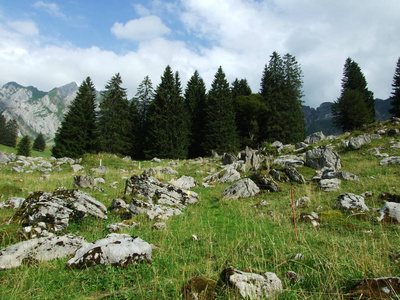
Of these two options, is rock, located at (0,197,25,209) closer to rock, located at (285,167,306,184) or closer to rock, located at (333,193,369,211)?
rock, located at (333,193,369,211)

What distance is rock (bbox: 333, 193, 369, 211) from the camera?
734 centimetres

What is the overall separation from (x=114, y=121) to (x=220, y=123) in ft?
59.5

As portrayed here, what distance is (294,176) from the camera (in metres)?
12.7

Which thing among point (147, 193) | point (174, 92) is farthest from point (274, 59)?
point (147, 193)

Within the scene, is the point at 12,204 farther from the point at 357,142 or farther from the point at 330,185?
the point at 357,142

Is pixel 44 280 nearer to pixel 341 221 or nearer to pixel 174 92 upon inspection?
pixel 341 221

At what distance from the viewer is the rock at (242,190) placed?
430 inches

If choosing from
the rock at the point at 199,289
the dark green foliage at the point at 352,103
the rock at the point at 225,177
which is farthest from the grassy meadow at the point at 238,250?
the dark green foliage at the point at 352,103

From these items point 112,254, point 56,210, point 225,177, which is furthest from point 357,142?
point 56,210

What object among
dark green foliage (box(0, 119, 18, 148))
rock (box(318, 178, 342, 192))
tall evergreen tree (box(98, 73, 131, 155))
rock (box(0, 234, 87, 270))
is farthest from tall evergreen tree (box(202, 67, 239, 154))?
dark green foliage (box(0, 119, 18, 148))

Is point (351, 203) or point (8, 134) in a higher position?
point (8, 134)

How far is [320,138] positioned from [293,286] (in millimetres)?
32342

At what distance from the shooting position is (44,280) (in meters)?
3.68

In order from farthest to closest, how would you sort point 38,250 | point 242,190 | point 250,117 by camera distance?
point 250,117
point 242,190
point 38,250
